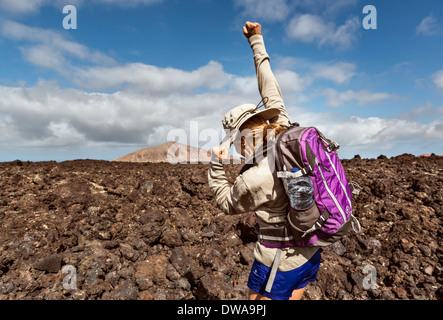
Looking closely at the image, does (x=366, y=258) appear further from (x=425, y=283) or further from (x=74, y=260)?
(x=74, y=260)

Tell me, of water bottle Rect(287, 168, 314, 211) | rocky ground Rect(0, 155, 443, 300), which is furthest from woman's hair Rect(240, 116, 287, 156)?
rocky ground Rect(0, 155, 443, 300)

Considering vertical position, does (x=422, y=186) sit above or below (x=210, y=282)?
above

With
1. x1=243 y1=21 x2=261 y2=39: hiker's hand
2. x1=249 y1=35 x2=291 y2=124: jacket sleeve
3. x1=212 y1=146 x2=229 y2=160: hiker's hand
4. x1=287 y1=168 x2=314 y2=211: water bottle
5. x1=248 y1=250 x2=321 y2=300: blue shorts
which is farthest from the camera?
x1=243 y1=21 x2=261 y2=39: hiker's hand

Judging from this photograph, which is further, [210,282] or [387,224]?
[387,224]

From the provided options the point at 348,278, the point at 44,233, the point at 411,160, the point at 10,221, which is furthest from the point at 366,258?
the point at 10,221

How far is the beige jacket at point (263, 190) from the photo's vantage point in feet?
7.02

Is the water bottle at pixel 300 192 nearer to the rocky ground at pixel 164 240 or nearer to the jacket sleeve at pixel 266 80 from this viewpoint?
the jacket sleeve at pixel 266 80

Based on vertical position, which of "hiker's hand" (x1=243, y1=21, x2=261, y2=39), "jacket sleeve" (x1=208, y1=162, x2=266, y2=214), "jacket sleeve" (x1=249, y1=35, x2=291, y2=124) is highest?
"hiker's hand" (x1=243, y1=21, x2=261, y2=39)

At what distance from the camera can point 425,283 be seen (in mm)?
4746

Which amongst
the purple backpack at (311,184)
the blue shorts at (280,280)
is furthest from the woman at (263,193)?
the purple backpack at (311,184)

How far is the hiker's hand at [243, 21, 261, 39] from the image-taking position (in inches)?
107

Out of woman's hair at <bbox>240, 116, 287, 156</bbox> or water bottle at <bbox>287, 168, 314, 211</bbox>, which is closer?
water bottle at <bbox>287, 168, 314, 211</bbox>

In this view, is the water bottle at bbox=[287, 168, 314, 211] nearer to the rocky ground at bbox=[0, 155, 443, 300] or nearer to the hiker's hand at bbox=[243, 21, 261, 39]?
the hiker's hand at bbox=[243, 21, 261, 39]

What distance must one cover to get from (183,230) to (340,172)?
14.9 ft
